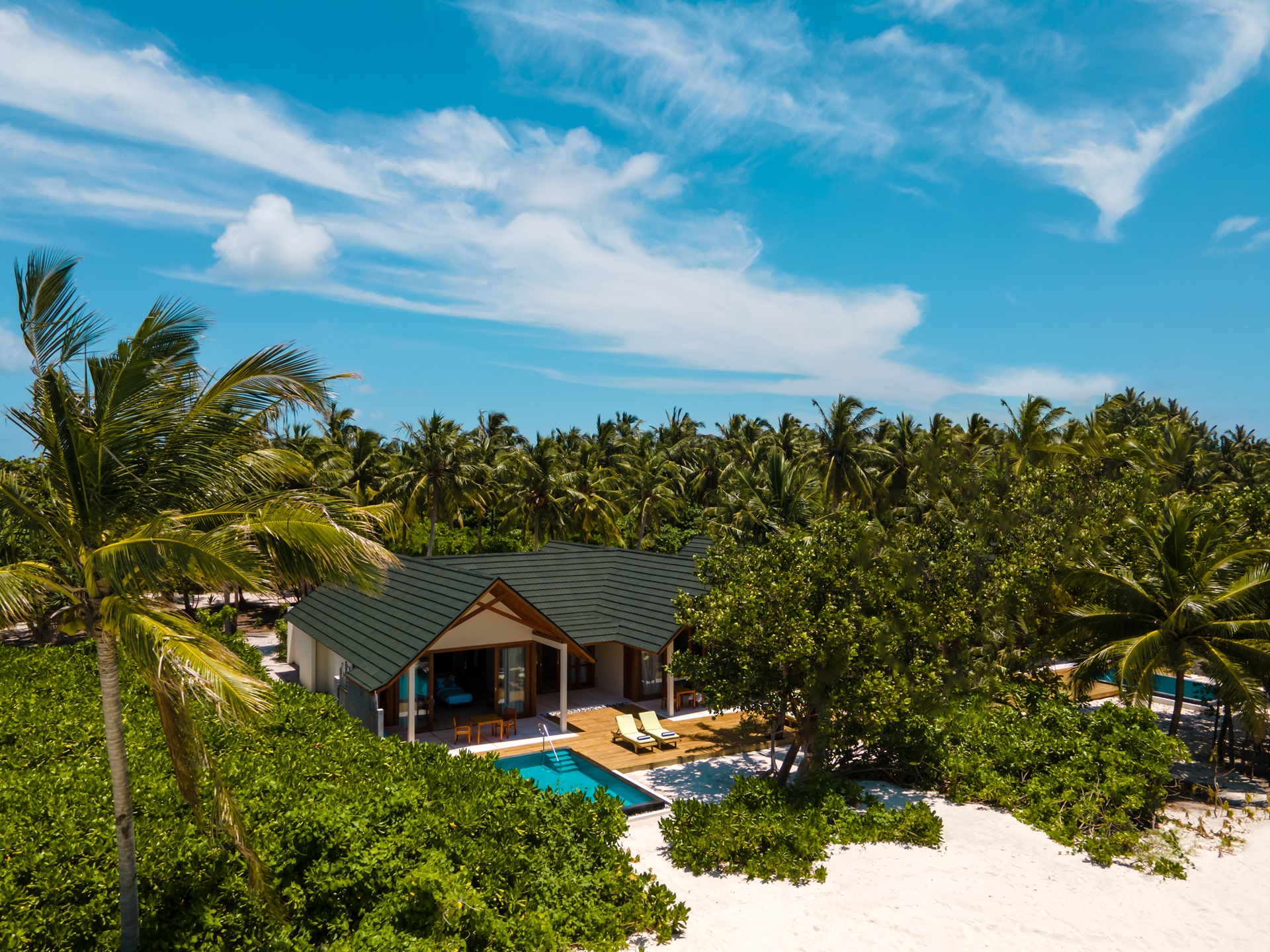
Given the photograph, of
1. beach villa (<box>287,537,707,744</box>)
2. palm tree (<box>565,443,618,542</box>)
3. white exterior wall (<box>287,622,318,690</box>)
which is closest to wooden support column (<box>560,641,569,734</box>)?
beach villa (<box>287,537,707,744</box>)

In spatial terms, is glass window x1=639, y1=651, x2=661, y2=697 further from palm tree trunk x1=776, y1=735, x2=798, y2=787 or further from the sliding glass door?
palm tree trunk x1=776, y1=735, x2=798, y2=787

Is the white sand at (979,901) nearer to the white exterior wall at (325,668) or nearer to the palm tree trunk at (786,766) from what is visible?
the palm tree trunk at (786,766)

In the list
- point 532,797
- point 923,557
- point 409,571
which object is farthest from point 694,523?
point 532,797

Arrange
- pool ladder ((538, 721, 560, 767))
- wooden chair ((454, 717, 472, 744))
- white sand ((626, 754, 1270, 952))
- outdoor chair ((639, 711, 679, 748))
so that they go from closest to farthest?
white sand ((626, 754, 1270, 952)) < pool ladder ((538, 721, 560, 767)) < wooden chair ((454, 717, 472, 744)) < outdoor chair ((639, 711, 679, 748))

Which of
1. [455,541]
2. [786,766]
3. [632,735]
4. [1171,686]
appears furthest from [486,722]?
[455,541]

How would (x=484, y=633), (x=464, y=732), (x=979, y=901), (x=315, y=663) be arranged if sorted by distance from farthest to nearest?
(x=315, y=663) < (x=484, y=633) < (x=464, y=732) < (x=979, y=901)

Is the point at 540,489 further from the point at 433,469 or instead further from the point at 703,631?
the point at 703,631
